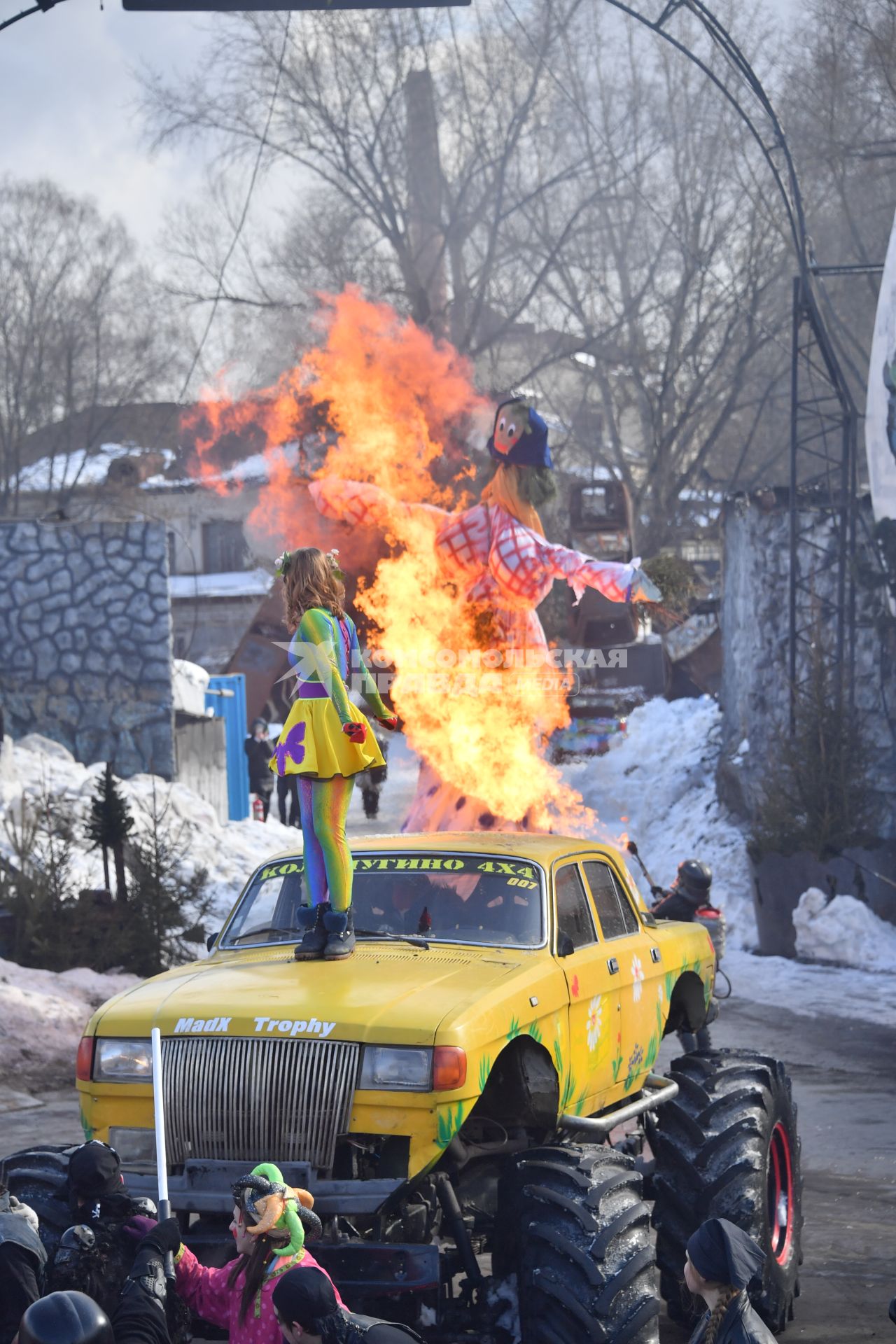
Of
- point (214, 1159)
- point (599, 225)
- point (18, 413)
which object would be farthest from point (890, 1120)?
point (18, 413)

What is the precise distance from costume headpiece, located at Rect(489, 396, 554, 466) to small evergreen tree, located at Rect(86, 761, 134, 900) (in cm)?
554

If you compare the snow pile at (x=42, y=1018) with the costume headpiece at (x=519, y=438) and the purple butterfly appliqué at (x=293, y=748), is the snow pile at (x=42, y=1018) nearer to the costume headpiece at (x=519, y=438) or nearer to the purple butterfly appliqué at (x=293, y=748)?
the costume headpiece at (x=519, y=438)

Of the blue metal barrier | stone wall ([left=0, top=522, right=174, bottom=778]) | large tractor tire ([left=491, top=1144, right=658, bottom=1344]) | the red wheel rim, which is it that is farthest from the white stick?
the blue metal barrier

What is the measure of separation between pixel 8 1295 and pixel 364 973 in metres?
2.10

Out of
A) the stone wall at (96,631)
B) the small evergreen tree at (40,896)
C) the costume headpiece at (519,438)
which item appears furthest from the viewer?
the stone wall at (96,631)

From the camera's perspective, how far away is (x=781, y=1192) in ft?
23.4

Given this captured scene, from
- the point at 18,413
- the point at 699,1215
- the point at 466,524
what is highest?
the point at 18,413

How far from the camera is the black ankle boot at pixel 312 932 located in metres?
6.26

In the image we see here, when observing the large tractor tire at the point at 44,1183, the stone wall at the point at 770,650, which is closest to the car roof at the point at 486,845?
the large tractor tire at the point at 44,1183

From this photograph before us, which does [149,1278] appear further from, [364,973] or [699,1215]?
[699,1215]

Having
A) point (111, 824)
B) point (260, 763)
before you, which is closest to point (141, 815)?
point (111, 824)

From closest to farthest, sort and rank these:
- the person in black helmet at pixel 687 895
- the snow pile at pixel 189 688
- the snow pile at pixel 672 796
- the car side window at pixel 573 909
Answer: the car side window at pixel 573 909 < the person in black helmet at pixel 687 895 < the snow pile at pixel 672 796 < the snow pile at pixel 189 688

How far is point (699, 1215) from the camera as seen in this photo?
628cm

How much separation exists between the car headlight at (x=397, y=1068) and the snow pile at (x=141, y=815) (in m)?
9.89
